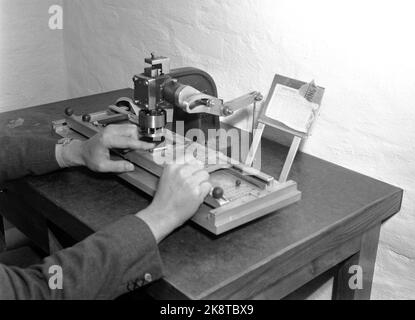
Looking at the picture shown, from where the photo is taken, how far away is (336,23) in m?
1.41

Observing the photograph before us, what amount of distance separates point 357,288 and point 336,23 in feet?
2.26

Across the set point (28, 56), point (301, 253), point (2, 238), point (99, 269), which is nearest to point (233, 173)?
point (301, 253)

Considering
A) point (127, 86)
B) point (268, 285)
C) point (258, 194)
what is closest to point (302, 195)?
point (258, 194)

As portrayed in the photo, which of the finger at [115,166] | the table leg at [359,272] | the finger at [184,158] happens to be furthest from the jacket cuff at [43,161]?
the table leg at [359,272]

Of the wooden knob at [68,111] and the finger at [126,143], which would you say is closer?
the finger at [126,143]

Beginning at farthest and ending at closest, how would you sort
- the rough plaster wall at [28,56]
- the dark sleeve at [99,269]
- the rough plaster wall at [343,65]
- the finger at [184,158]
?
the rough plaster wall at [28,56], the rough plaster wall at [343,65], the finger at [184,158], the dark sleeve at [99,269]

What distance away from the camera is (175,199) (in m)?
1.08

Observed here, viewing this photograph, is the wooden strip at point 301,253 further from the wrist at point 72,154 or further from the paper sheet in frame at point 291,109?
the wrist at point 72,154

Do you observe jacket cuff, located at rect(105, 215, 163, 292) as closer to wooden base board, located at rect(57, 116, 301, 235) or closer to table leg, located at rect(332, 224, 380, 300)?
wooden base board, located at rect(57, 116, 301, 235)

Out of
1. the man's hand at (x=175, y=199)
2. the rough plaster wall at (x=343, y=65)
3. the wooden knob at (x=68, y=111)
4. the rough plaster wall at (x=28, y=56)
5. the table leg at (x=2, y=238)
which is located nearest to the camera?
the man's hand at (x=175, y=199)

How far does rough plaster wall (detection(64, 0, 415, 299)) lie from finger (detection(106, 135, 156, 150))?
518mm

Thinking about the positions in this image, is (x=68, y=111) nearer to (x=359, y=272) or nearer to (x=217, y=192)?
(x=217, y=192)

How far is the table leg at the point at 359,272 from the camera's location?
1369mm
